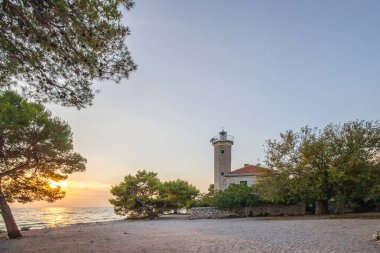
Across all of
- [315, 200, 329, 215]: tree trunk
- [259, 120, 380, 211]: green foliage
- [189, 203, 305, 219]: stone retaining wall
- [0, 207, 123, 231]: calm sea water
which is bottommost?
[0, 207, 123, 231]: calm sea water

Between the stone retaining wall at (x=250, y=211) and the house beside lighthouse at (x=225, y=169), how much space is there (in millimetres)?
9913

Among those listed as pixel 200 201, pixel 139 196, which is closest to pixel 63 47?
pixel 139 196

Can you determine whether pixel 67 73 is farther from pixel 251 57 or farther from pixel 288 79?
pixel 288 79

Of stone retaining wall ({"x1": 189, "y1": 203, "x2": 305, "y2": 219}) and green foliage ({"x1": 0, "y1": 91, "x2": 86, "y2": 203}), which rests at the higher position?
green foliage ({"x1": 0, "y1": 91, "x2": 86, "y2": 203})

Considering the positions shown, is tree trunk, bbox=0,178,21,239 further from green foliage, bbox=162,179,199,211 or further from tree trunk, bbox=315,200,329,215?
tree trunk, bbox=315,200,329,215

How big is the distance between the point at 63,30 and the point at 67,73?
1.50 m

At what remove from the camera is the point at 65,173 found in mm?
19094

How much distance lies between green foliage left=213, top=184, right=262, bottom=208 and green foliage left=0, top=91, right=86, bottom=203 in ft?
49.4

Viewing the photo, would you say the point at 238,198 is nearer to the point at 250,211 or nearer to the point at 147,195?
the point at 250,211

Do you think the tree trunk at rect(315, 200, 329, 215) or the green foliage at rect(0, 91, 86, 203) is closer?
the green foliage at rect(0, 91, 86, 203)

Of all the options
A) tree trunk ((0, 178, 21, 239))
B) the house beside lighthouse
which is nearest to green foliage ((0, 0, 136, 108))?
tree trunk ((0, 178, 21, 239))

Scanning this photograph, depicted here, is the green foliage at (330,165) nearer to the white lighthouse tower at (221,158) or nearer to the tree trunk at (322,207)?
the tree trunk at (322,207)

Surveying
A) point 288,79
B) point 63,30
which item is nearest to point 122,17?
point 63,30

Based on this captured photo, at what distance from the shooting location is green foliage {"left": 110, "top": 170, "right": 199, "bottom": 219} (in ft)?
109
